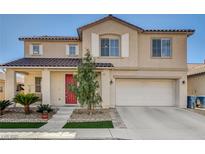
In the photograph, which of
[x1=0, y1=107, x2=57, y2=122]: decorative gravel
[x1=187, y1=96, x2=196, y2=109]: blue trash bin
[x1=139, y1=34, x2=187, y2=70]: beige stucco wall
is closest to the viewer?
[x1=0, y1=107, x2=57, y2=122]: decorative gravel

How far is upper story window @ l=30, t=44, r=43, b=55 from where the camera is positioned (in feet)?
60.3

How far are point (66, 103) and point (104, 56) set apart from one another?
4.42m

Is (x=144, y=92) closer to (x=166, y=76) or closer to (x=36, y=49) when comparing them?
(x=166, y=76)

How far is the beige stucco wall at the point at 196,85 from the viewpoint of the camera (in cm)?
1797

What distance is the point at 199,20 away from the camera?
14672 mm

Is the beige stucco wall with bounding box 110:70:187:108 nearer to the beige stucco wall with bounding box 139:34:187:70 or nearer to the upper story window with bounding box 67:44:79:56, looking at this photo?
the beige stucco wall with bounding box 139:34:187:70

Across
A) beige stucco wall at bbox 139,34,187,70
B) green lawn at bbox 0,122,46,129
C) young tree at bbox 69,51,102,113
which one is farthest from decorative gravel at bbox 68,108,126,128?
beige stucco wall at bbox 139,34,187,70

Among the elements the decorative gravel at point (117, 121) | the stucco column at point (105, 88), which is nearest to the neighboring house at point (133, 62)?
the stucco column at point (105, 88)

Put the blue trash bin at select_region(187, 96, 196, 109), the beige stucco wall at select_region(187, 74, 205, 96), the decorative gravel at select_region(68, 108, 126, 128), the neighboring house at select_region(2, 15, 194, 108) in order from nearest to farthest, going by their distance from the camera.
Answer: the decorative gravel at select_region(68, 108, 126, 128) → the blue trash bin at select_region(187, 96, 196, 109) → the neighboring house at select_region(2, 15, 194, 108) → the beige stucco wall at select_region(187, 74, 205, 96)

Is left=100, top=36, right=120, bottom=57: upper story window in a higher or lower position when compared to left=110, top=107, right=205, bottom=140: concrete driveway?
higher

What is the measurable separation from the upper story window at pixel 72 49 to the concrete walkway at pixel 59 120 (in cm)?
477

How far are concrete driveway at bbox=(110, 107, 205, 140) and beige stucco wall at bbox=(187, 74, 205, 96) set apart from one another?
183 inches
